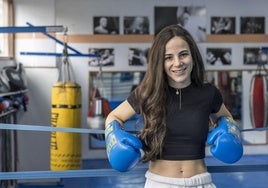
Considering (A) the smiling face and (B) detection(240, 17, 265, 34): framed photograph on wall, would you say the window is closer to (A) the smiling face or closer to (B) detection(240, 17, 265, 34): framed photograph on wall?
(B) detection(240, 17, 265, 34): framed photograph on wall

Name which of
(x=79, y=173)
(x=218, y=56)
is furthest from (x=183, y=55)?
(x=218, y=56)

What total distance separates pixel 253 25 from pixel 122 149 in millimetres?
5634

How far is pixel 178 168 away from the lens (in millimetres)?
1654

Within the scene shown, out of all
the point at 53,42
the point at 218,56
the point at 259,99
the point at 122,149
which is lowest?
the point at 259,99

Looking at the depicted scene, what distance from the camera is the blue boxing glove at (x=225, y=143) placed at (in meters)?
1.63

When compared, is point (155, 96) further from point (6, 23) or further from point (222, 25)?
point (222, 25)

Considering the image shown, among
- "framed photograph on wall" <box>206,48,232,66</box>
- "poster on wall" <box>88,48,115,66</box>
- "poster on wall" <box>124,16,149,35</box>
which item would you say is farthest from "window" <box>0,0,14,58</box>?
"framed photograph on wall" <box>206,48,232,66</box>

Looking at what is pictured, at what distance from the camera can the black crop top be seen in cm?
166

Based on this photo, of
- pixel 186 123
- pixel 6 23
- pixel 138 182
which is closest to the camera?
pixel 186 123

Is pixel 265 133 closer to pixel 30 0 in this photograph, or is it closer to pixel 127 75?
pixel 127 75

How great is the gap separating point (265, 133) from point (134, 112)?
18.2ft

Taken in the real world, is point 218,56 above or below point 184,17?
below

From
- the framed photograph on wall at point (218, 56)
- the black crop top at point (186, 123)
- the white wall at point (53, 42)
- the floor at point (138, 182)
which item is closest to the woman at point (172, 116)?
the black crop top at point (186, 123)

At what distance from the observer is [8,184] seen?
15.1ft
